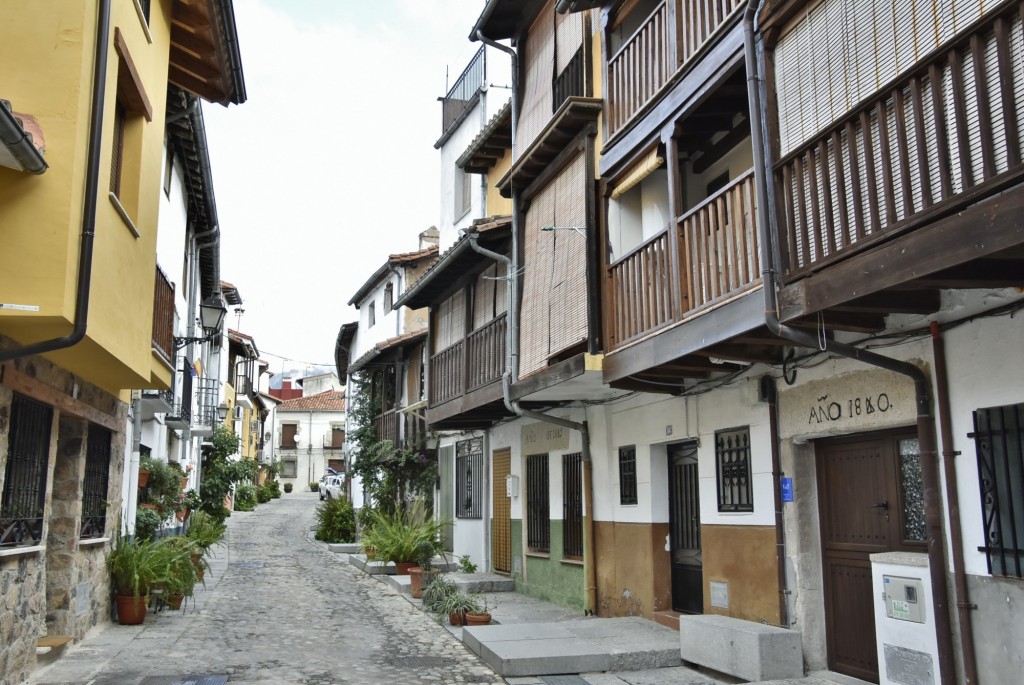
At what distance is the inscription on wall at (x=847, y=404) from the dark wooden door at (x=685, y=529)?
7.83ft

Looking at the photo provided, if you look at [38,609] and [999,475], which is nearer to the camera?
[999,475]

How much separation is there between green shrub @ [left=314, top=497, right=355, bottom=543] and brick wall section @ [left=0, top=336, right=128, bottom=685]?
14.3m

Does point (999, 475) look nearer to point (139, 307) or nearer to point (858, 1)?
point (858, 1)

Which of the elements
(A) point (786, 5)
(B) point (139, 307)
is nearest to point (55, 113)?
(B) point (139, 307)

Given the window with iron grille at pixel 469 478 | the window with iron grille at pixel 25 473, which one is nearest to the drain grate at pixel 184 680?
the window with iron grille at pixel 25 473

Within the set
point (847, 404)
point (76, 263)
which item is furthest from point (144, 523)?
point (847, 404)

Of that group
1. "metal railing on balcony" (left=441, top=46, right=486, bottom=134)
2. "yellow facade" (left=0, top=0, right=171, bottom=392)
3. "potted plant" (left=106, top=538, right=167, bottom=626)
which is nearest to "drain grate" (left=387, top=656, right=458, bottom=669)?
"potted plant" (left=106, top=538, right=167, bottom=626)

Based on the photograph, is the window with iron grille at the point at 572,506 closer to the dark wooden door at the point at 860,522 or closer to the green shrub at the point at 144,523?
the dark wooden door at the point at 860,522

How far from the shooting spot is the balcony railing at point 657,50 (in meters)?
8.53

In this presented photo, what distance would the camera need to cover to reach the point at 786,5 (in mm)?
7047

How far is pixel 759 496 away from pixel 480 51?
13.1m

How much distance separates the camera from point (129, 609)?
37.8 ft

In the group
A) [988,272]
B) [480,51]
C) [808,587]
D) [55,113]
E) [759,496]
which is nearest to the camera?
[988,272]

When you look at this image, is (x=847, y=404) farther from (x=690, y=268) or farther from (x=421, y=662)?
(x=421, y=662)
